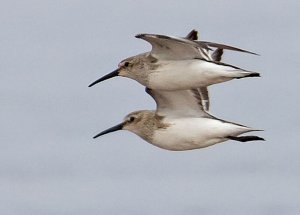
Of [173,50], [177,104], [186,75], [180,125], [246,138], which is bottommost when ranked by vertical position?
[246,138]

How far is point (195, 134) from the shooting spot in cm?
3244

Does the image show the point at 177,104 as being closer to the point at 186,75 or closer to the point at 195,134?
the point at 195,134

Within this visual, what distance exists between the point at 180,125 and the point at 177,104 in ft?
2.99

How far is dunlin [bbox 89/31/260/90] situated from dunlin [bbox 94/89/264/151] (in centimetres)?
102

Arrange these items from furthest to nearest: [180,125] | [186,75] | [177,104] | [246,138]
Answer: [177,104] → [246,138] → [180,125] → [186,75]

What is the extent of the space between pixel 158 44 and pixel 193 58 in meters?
0.81

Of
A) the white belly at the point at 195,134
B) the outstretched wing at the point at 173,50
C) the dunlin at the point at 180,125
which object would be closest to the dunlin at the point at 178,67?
the outstretched wing at the point at 173,50

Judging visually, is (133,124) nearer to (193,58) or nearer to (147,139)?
(147,139)

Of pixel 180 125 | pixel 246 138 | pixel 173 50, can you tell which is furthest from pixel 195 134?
pixel 173 50

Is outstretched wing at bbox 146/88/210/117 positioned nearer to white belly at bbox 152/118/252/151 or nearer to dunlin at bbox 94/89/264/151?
dunlin at bbox 94/89/264/151

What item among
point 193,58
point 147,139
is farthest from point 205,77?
point 147,139

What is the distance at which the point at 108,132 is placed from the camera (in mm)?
34594

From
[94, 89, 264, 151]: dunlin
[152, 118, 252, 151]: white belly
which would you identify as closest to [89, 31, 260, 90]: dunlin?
[94, 89, 264, 151]: dunlin

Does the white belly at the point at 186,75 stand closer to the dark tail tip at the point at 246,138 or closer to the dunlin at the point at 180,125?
the dunlin at the point at 180,125
